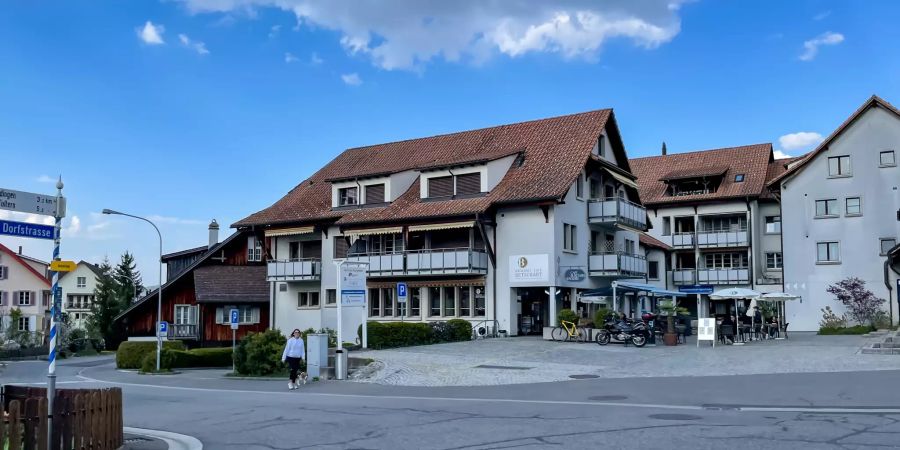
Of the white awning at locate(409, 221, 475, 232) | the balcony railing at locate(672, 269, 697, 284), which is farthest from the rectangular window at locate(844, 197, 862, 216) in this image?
the white awning at locate(409, 221, 475, 232)

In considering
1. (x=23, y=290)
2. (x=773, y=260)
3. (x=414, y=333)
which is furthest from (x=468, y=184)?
(x=23, y=290)

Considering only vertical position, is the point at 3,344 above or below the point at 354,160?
below

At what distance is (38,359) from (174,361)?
22301 millimetres

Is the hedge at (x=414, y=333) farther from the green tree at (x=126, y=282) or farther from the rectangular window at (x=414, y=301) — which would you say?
the green tree at (x=126, y=282)

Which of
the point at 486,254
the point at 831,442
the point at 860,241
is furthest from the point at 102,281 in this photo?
the point at 831,442

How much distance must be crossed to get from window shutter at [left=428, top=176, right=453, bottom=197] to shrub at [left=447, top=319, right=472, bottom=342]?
789 centimetres

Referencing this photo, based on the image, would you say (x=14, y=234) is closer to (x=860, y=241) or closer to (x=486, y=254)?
(x=486, y=254)

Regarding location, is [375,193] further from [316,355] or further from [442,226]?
[316,355]

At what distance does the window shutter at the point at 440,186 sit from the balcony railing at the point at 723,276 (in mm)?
23933

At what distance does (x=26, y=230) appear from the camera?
12.1m

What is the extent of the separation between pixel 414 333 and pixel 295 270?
15570 millimetres

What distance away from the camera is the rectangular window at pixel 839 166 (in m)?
47.6

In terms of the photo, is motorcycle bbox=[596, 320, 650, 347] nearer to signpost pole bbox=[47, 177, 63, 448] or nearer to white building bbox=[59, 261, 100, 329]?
signpost pole bbox=[47, 177, 63, 448]

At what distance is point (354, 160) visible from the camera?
2115 inches
